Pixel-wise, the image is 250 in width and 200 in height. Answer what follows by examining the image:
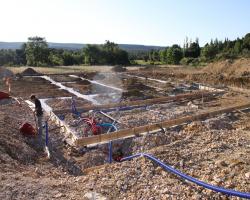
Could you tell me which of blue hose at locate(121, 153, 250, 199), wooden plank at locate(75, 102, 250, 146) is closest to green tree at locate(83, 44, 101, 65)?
wooden plank at locate(75, 102, 250, 146)

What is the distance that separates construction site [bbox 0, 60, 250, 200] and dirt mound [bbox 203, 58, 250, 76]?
6.42 metres

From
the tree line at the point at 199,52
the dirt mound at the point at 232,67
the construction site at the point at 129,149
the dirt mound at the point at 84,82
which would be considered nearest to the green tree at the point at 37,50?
the tree line at the point at 199,52

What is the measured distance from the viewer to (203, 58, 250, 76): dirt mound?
71.4 ft

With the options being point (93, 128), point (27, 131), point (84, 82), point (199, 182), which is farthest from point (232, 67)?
point (199, 182)

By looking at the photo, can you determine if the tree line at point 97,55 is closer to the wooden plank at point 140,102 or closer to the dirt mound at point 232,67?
the dirt mound at point 232,67

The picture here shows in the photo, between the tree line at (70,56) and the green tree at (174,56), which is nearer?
the tree line at (70,56)

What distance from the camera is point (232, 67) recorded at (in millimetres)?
23219

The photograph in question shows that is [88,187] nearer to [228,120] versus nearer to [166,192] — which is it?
[166,192]

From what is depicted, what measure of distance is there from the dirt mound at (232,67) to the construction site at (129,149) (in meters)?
6.42

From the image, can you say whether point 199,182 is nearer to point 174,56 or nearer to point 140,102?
point 140,102

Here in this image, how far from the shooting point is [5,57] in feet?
147

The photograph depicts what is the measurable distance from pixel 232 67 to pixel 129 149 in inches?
708

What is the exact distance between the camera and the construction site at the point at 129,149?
4473 mm

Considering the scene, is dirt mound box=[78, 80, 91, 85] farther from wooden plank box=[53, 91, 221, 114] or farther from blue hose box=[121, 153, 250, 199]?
blue hose box=[121, 153, 250, 199]
